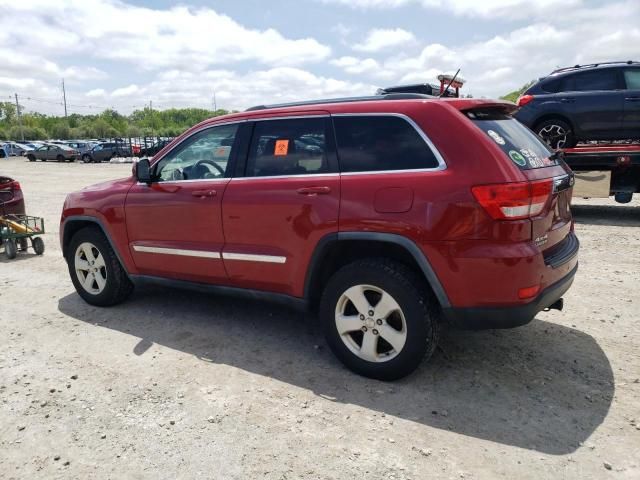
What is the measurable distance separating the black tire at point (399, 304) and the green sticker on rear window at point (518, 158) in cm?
92

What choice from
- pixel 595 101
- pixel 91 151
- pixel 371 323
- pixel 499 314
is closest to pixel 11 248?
pixel 371 323

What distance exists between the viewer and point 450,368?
11.5 ft

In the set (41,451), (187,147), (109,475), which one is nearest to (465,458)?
(109,475)

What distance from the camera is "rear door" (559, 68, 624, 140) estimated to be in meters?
8.62

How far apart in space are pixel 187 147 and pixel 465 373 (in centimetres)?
288

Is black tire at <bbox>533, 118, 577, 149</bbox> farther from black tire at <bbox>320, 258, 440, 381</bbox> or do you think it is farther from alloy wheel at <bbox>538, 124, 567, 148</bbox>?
black tire at <bbox>320, 258, 440, 381</bbox>

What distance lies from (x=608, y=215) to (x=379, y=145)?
780 cm

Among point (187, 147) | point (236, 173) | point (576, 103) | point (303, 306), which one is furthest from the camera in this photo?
point (576, 103)

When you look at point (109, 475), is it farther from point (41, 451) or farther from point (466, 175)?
point (466, 175)

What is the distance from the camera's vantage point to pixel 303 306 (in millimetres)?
3650

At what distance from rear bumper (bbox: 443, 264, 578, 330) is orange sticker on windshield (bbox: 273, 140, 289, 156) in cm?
163

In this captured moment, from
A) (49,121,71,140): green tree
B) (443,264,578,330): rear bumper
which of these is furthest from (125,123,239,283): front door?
(49,121,71,140): green tree

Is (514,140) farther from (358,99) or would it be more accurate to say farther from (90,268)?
(90,268)

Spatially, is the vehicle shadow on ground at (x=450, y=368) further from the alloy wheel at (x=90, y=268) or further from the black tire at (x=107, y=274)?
the alloy wheel at (x=90, y=268)
